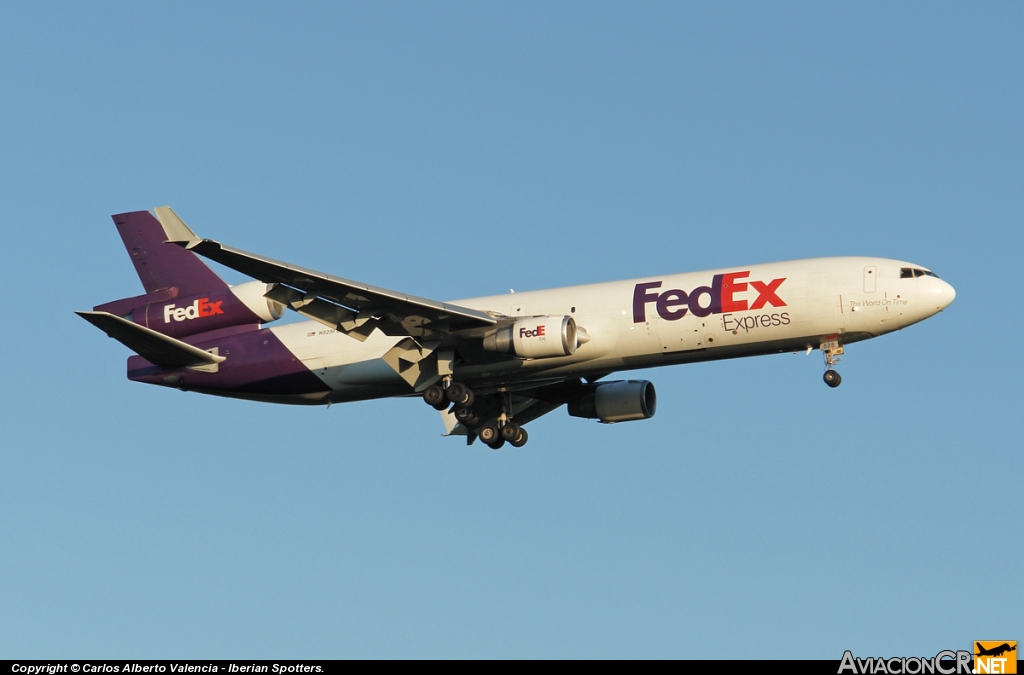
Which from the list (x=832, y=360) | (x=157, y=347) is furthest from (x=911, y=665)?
(x=157, y=347)

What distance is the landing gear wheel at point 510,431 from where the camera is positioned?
4662cm

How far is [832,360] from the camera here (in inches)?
1640

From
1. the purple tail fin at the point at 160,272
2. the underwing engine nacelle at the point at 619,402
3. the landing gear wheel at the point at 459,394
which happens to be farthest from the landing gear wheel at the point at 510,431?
the purple tail fin at the point at 160,272

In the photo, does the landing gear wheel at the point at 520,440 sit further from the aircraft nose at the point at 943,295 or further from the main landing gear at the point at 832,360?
the aircraft nose at the point at 943,295

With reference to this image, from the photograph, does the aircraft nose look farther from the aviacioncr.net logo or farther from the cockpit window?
the aviacioncr.net logo

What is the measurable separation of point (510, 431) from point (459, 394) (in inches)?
164

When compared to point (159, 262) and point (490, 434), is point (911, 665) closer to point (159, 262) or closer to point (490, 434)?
point (490, 434)

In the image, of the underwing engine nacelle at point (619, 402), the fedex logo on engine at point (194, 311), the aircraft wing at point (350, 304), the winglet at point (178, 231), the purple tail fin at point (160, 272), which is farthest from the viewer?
the underwing engine nacelle at point (619, 402)

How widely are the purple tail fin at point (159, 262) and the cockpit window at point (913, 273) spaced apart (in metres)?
22.1

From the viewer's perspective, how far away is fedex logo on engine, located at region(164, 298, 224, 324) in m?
46.4

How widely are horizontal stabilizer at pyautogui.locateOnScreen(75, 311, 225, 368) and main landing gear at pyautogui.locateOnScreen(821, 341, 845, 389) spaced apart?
19.5 meters

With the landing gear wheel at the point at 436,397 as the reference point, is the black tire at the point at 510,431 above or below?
below

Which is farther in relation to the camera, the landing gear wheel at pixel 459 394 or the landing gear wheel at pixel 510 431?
the landing gear wheel at pixel 510 431

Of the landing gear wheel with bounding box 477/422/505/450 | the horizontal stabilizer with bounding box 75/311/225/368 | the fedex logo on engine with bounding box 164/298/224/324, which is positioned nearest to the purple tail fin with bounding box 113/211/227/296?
the fedex logo on engine with bounding box 164/298/224/324
